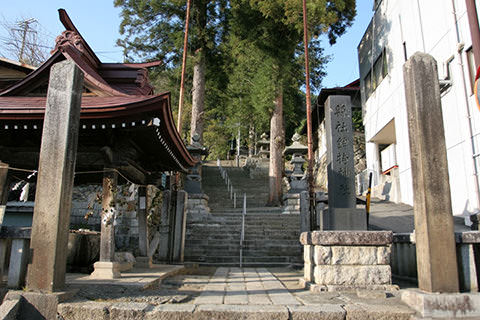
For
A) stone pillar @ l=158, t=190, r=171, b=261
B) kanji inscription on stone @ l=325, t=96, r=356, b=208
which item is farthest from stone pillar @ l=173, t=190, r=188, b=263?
kanji inscription on stone @ l=325, t=96, r=356, b=208

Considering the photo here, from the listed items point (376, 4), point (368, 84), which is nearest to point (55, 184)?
point (368, 84)

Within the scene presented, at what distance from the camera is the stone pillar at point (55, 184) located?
13.3 feet

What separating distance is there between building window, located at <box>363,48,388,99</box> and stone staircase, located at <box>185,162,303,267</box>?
8.53 meters

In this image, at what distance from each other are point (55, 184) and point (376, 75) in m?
17.1

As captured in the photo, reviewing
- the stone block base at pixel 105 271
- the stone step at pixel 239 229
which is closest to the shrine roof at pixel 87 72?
the stone block base at pixel 105 271

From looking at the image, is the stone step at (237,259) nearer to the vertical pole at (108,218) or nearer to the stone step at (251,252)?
the stone step at (251,252)

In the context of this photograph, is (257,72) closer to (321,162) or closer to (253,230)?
(253,230)

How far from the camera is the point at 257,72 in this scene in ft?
55.5

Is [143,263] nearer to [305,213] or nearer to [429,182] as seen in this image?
[305,213]

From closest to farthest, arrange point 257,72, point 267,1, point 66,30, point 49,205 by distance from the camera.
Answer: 1. point 49,205
2. point 66,30
3. point 267,1
4. point 257,72

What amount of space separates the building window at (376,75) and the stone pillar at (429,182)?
13024 millimetres

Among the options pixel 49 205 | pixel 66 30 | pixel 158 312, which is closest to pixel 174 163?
pixel 66 30

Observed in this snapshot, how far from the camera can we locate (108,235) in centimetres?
668

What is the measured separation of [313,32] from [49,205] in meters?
14.8
